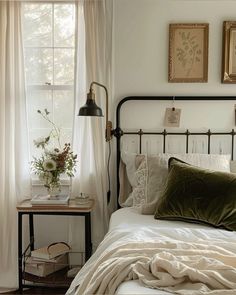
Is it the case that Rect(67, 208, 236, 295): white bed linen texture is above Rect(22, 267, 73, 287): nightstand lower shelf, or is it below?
above

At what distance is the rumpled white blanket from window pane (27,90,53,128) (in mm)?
1498

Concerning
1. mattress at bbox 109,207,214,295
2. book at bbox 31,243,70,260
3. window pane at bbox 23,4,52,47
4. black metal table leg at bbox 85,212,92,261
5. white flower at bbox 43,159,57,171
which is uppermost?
window pane at bbox 23,4,52,47

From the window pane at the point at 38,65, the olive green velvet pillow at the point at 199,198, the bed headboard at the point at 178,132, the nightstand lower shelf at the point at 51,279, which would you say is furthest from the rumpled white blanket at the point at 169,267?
the window pane at the point at 38,65

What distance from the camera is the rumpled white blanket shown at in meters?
1.35

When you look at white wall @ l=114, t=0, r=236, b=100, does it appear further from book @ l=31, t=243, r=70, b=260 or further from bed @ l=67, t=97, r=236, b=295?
book @ l=31, t=243, r=70, b=260

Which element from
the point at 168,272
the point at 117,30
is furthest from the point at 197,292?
the point at 117,30

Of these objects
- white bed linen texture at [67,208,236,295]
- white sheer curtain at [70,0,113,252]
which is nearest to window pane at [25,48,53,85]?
→ white sheer curtain at [70,0,113,252]

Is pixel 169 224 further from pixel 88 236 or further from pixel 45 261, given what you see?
pixel 45 261

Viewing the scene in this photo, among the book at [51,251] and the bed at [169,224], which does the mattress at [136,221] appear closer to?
the bed at [169,224]

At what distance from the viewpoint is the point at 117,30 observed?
285 centimetres

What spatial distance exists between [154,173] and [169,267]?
3.69 ft

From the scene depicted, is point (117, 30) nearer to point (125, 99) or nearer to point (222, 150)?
point (125, 99)

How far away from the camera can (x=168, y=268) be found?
4.62 feet

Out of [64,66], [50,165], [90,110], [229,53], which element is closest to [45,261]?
[50,165]
